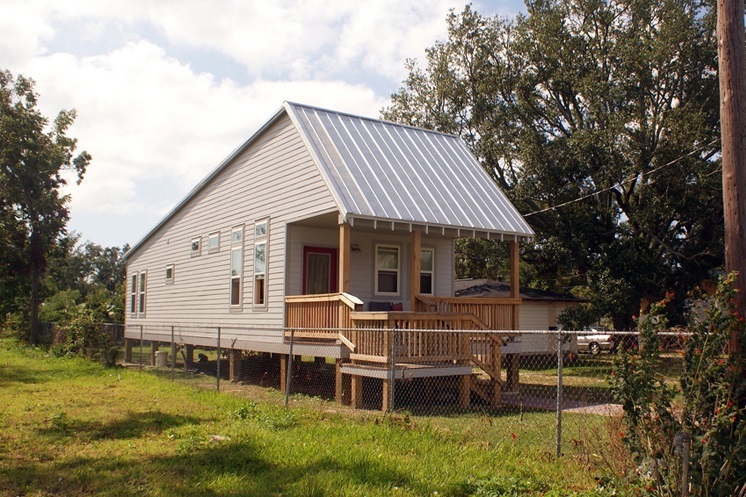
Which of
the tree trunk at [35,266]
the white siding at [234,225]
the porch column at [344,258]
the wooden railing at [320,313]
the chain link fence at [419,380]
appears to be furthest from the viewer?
the tree trunk at [35,266]

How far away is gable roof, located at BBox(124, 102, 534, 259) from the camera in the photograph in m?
14.2

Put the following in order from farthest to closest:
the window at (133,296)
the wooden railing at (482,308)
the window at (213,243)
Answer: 1. the window at (133,296)
2. the window at (213,243)
3. the wooden railing at (482,308)

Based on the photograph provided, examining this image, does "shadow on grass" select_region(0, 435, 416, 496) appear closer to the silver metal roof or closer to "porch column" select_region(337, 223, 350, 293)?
"porch column" select_region(337, 223, 350, 293)

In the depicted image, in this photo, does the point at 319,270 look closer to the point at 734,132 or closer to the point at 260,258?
the point at 260,258

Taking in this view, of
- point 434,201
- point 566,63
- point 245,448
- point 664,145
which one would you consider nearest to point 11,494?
point 245,448

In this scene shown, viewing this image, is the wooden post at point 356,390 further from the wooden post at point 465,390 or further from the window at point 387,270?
the window at point 387,270

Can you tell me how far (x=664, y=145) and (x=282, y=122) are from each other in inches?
545

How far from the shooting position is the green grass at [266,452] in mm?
6660

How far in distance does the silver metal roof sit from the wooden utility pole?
25.4ft

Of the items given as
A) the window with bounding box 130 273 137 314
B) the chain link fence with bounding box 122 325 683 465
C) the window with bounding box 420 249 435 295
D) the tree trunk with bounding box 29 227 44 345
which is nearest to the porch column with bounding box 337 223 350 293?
the chain link fence with bounding box 122 325 683 465

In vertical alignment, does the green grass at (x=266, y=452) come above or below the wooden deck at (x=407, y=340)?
below

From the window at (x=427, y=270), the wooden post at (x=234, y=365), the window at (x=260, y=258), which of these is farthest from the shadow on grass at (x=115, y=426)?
the window at (x=427, y=270)

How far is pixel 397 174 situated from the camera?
1592 centimetres

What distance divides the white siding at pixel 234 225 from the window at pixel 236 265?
0.24m
